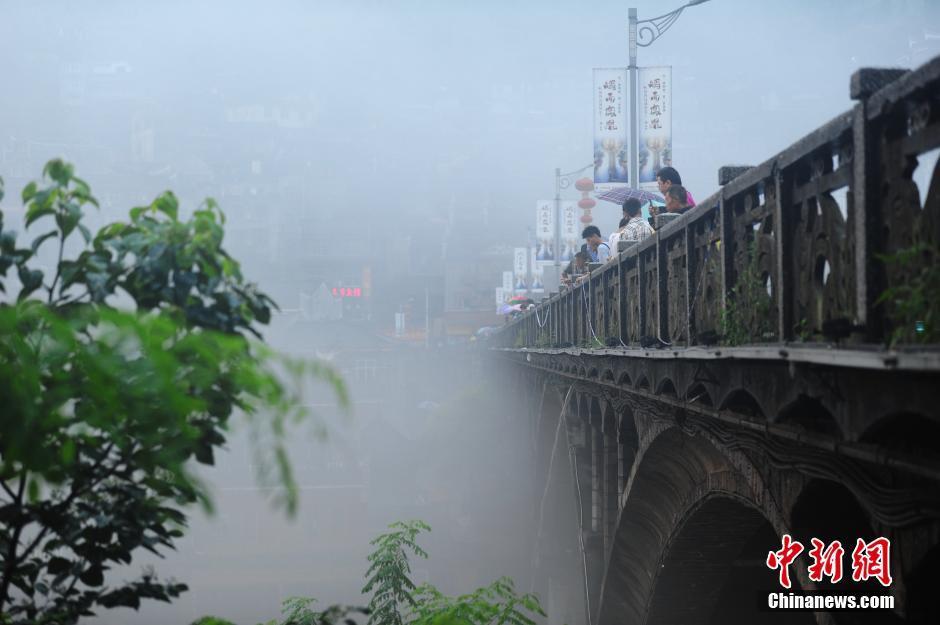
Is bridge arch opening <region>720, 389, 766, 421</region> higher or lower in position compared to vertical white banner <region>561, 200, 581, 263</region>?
lower

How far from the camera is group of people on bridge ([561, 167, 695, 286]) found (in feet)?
31.6

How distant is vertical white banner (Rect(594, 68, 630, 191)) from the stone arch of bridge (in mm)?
9693

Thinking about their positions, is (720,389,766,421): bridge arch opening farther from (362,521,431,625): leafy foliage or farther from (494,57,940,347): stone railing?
(362,521,431,625): leafy foliage

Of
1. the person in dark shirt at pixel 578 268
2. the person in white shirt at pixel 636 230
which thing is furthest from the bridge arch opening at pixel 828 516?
the person in dark shirt at pixel 578 268

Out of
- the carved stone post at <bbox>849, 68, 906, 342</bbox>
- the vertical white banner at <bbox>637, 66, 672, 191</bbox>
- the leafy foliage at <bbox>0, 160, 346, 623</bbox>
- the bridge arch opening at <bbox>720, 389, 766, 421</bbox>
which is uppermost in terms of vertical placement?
the vertical white banner at <bbox>637, 66, 672, 191</bbox>

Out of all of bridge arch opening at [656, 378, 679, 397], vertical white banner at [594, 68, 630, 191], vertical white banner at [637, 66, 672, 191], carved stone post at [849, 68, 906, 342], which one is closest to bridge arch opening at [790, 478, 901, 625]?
carved stone post at [849, 68, 906, 342]

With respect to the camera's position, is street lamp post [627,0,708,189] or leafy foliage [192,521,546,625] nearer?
leafy foliage [192,521,546,625]

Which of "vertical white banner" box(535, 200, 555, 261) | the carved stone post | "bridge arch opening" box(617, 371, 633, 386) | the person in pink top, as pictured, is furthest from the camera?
"vertical white banner" box(535, 200, 555, 261)

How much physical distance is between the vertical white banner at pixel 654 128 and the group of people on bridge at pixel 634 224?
3409 millimetres

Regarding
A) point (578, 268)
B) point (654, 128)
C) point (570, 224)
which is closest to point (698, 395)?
point (578, 268)

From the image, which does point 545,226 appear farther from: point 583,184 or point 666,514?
point 666,514

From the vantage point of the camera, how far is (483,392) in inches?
2357

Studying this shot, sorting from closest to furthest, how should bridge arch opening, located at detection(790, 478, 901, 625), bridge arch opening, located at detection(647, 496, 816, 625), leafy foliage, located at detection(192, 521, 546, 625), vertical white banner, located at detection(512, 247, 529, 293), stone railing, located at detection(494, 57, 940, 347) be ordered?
stone railing, located at detection(494, 57, 940, 347) → bridge arch opening, located at detection(790, 478, 901, 625) → leafy foliage, located at detection(192, 521, 546, 625) → bridge arch opening, located at detection(647, 496, 816, 625) → vertical white banner, located at detection(512, 247, 529, 293)

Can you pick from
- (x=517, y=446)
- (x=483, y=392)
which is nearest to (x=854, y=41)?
(x=483, y=392)
